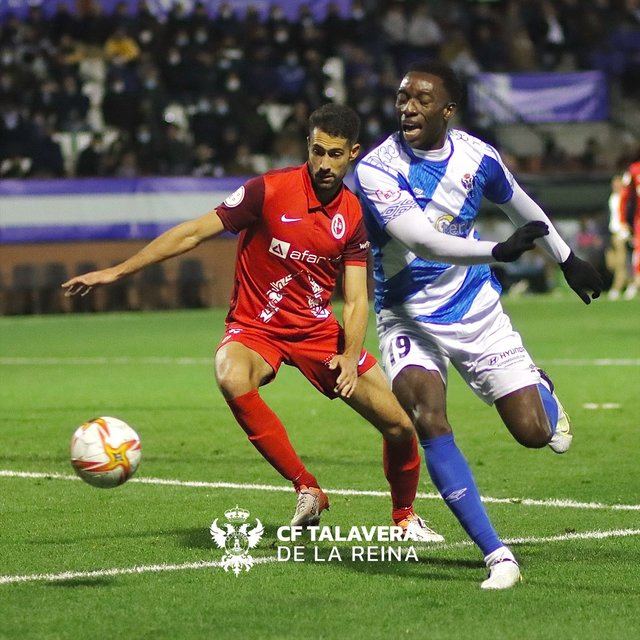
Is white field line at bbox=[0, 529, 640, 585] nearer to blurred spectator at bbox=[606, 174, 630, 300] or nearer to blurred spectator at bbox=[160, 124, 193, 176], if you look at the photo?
blurred spectator at bbox=[606, 174, 630, 300]

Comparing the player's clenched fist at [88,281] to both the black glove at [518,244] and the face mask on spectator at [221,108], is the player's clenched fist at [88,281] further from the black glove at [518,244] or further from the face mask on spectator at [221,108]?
the face mask on spectator at [221,108]

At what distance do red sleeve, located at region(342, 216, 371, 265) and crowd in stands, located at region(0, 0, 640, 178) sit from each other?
20.5 meters

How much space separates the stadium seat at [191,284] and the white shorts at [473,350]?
858 inches

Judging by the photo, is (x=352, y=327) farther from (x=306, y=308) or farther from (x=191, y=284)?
(x=191, y=284)

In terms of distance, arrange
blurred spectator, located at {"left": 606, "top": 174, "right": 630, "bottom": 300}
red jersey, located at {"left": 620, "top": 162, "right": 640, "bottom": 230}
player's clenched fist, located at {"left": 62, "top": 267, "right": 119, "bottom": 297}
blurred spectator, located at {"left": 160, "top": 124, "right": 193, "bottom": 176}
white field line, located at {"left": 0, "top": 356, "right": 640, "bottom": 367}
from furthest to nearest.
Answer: blurred spectator, located at {"left": 606, "top": 174, "right": 630, "bottom": 300}
blurred spectator, located at {"left": 160, "top": 124, "right": 193, "bottom": 176}
red jersey, located at {"left": 620, "top": 162, "right": 640, "bottom": 230}
white field line, located at {"left": 0, "top": 356, "right": 640, "bottom": 367}
player's clenched fist, located at {"left": 62, "top": 267, "right": 119, "bottom": 297}

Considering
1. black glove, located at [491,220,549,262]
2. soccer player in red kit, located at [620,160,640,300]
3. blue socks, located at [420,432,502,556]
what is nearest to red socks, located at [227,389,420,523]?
blue socks, located at [420,432,502,556]

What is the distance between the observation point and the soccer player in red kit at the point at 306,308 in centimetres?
766

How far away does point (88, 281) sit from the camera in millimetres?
7102

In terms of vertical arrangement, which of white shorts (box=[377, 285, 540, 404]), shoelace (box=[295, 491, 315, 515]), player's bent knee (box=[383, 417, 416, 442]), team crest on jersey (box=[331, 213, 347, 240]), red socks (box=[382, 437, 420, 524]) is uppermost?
team crest on jersey (box=[331, 213, 347, 240])

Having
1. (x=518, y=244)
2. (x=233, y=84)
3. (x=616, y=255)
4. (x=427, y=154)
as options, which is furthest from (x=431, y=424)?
(x=616, y=255)

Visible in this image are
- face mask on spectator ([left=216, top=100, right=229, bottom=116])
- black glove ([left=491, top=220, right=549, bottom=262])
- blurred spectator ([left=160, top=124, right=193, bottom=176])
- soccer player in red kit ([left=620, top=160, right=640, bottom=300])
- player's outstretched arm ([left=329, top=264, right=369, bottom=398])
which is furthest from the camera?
face mask on spectator ([left=216, top=100, right=229, bottom=116])

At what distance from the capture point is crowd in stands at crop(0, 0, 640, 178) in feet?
93.8

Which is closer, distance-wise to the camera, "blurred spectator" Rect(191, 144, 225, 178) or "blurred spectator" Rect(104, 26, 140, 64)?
"blurred spectator" Rect(191, 144, 225, 178)

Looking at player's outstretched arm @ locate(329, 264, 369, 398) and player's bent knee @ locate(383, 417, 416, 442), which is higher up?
player's outstretched arm @ locate(329, 264, 369, 398)
